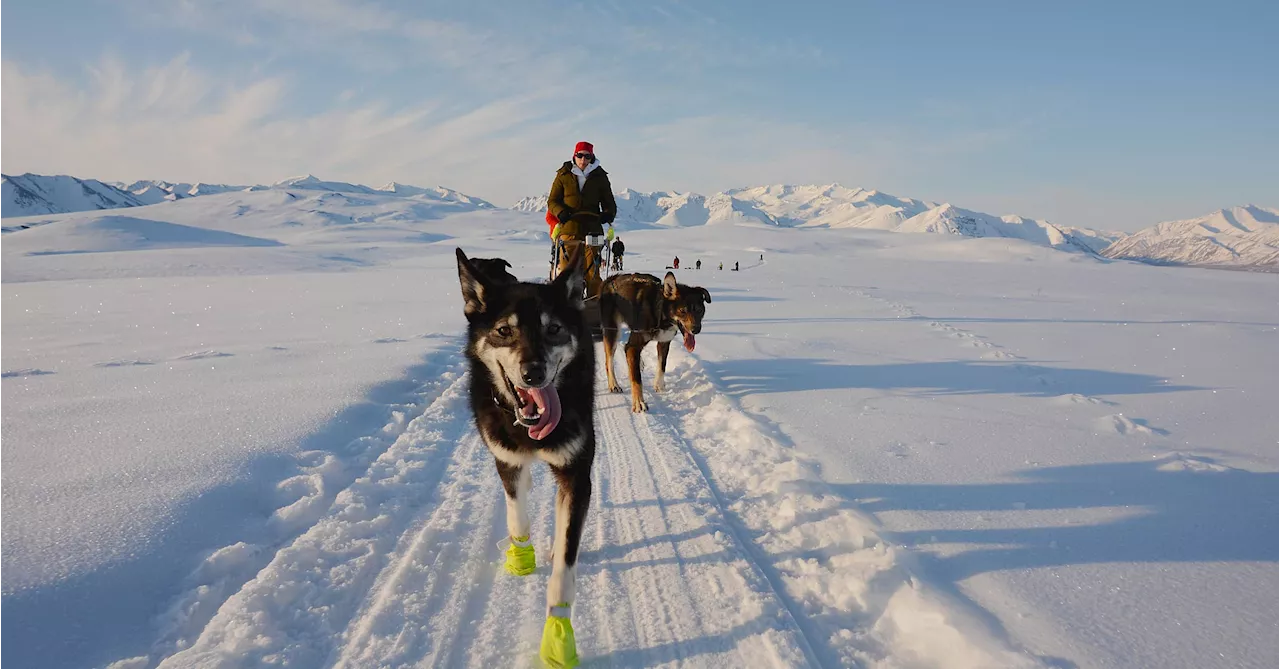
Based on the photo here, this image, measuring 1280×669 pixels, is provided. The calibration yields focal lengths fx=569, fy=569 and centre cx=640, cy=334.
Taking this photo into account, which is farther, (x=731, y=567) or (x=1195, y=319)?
(x=1195, y=319)

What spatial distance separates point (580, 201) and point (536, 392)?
4.95 meters

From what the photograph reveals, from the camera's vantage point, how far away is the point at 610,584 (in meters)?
3.15

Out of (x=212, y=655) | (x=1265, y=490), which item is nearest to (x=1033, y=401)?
(x=1265, y=490)

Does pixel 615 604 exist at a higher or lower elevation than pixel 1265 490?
lower

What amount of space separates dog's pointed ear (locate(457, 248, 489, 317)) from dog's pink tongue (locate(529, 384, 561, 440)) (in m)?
0.63

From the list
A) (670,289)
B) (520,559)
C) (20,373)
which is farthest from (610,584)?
(20,373)

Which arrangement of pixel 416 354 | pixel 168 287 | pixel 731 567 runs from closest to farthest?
pixel 731 567 < pixel 416 354 < pixel 168 287

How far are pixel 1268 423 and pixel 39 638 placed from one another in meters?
9.10

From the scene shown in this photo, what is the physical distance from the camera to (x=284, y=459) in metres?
4.28

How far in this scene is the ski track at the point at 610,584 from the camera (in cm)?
256

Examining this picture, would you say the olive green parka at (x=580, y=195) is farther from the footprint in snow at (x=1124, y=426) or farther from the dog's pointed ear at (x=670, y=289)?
the footprint in snow at (x=1124, y=426)

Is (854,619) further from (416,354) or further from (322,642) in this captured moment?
(416,354)

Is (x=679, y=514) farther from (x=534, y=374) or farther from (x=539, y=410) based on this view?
(x=534, y=374)

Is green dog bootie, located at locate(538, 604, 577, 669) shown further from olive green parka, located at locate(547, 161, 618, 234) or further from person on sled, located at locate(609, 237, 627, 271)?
person on sled, located at locate(609, 237, 627, 271)
